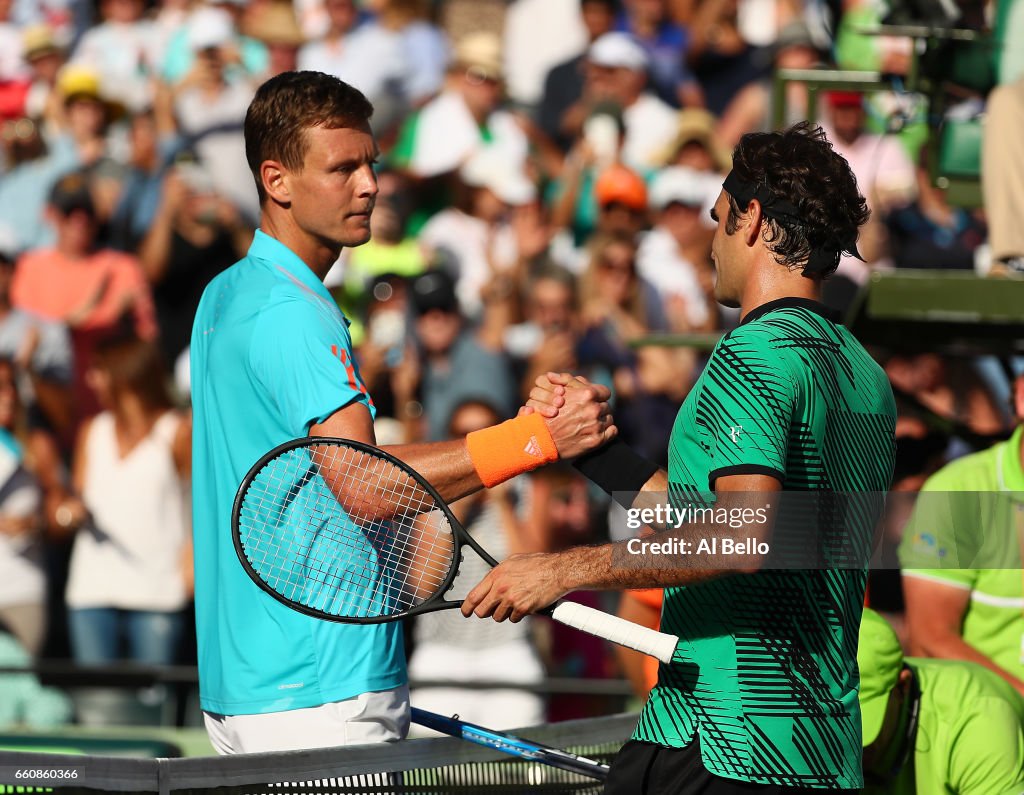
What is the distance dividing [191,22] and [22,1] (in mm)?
1342

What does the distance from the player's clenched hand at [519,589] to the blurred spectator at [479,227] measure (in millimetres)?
5276

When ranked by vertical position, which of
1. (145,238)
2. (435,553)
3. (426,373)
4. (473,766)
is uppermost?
(145,238)

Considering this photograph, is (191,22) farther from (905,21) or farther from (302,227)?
(302,227)

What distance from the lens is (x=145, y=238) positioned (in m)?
8.42

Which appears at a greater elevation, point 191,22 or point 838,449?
point 191,22

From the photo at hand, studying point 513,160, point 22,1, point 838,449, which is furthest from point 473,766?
point 22,1

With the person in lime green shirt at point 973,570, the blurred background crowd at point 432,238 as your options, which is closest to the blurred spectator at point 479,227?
the blurred background crowd at point 432,238

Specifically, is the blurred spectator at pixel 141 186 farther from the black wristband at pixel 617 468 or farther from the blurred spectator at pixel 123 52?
the black wristband at pixel 617 468

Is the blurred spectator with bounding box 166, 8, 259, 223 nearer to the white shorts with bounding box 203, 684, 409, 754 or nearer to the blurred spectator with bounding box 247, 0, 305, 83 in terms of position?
the blurred spectator with bounding box 247, 0, 305, 83

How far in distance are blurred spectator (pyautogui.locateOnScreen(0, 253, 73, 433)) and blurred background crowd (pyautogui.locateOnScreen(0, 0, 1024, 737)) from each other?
1 cm

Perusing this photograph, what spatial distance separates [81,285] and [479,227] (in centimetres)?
219

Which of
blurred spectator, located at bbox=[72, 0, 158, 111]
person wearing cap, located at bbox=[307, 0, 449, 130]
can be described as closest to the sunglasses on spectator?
person wearing cap, located at bbox=[307, 0, 449, 130]

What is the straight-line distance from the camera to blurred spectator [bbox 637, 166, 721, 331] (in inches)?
322

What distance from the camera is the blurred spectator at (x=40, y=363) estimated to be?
8.18m
